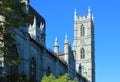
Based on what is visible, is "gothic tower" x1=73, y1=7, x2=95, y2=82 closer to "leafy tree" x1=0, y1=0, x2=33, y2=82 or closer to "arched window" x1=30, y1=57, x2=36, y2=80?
"arched window" x1=30, y1=57, x2=36, y2=80

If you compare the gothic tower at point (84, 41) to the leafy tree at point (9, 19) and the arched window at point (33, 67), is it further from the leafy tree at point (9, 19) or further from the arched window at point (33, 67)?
the leafy tree at point (9, 19)

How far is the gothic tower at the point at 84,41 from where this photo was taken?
443ft

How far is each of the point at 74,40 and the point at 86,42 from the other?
4384mm

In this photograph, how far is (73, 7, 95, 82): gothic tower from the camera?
135125mm

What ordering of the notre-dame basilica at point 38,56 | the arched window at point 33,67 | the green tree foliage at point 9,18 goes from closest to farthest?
the green tree foliage at point 9,18
the notre-dame basilica at point 38,56
the arched window at point 33,67

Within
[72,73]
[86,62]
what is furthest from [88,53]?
[72,73]

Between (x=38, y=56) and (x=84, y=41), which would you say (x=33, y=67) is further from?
(x=84, y=41)

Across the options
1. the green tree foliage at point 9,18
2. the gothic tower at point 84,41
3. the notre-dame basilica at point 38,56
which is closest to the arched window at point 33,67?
the notre-dame basilica at point 38,56

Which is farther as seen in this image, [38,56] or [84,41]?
[84,41]

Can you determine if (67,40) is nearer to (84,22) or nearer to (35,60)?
(35,60)

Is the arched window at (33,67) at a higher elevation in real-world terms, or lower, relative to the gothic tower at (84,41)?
lower

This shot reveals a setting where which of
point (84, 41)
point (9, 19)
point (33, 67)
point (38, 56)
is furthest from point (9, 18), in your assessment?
point (84, 41)

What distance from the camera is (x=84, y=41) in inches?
5497

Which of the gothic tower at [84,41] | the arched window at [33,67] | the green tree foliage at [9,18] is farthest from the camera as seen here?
the gothic tower at [84,41]
